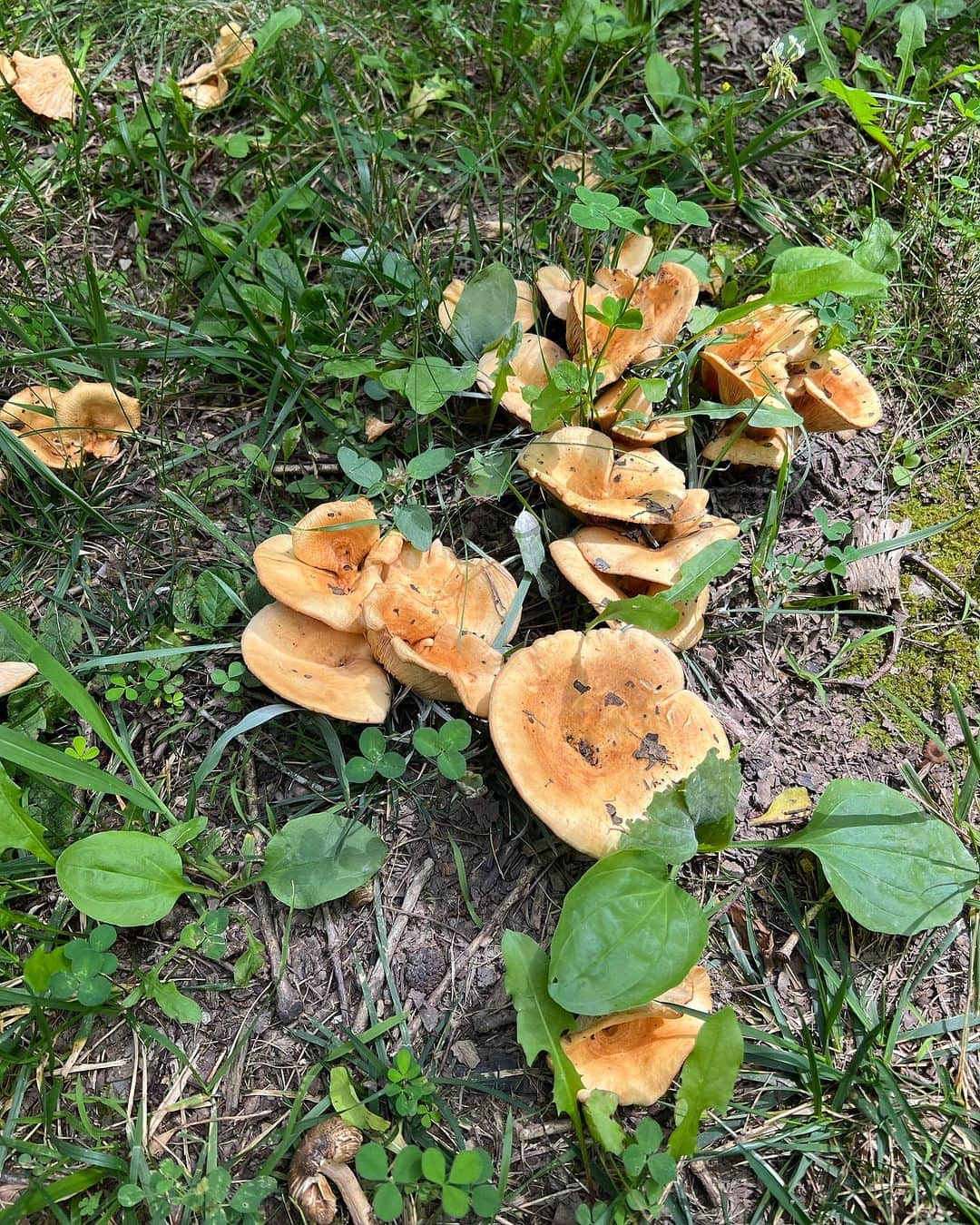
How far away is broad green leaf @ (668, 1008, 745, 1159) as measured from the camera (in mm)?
2328

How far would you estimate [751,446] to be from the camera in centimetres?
344

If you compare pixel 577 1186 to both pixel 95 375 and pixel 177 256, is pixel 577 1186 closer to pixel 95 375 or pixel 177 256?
pixel 95 375

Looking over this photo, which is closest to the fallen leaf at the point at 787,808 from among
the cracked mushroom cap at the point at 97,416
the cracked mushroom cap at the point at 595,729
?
the cracked mushroom cap at the point at 595,729

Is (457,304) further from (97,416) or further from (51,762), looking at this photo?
(51,762)

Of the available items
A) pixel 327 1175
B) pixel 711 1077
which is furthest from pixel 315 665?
pixel 711 1077

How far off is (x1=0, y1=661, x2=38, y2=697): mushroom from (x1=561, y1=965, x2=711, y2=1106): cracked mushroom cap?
2.07 m

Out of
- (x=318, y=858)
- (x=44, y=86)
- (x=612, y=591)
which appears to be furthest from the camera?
(x=44, y=86)

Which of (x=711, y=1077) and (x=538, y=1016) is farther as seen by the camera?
(x=538, y=1016)

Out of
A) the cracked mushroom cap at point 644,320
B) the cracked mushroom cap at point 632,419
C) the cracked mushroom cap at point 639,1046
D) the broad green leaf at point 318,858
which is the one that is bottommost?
the cracked mushroom cap at point 639,1046

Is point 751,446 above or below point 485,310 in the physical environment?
below

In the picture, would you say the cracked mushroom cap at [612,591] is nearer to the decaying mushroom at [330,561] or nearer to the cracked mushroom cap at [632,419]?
the cracked mushroom cap at [632,419]

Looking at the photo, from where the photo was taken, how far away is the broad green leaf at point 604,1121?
2326mm

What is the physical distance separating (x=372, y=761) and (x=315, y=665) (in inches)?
15.2

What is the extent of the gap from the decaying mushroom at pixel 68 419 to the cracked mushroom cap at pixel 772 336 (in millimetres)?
2440
